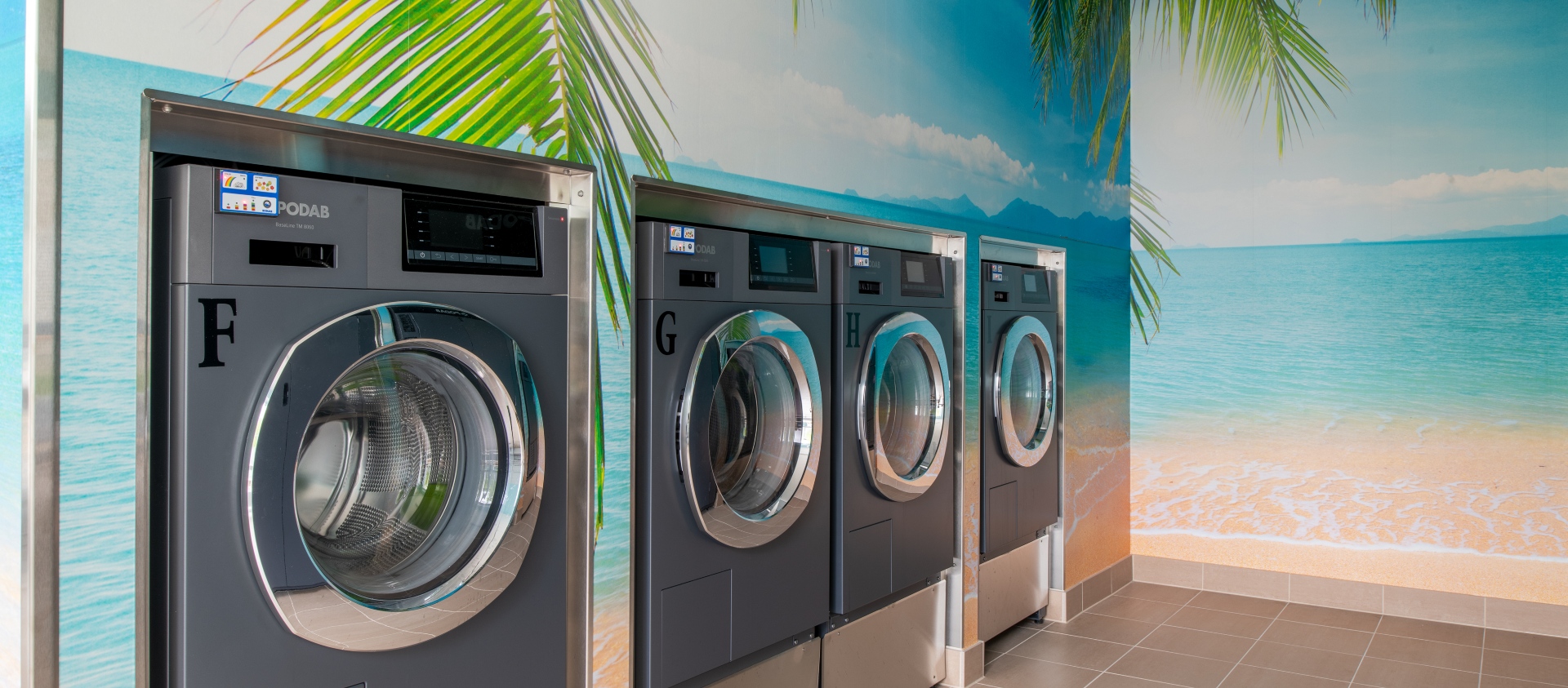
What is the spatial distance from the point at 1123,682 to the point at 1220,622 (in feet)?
3.60

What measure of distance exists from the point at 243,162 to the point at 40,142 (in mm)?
325

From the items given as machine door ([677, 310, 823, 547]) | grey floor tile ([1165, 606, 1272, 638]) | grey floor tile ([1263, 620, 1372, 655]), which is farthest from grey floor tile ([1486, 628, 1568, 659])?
machine door ([677, 310, 823, 547])

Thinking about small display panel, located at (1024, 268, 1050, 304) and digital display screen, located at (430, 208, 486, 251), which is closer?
digital display screen, located at (430, 208, 486, 251)

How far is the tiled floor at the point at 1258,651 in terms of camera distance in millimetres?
3504

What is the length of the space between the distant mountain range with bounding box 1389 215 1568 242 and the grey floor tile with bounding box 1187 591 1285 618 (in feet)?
6.23

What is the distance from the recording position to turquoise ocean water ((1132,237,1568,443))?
14.0 feet

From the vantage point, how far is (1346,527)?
460cm

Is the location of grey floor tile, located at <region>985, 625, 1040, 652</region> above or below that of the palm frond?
below

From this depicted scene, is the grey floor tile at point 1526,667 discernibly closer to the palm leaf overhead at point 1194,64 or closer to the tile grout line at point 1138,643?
the tile grout line at point 1138,643

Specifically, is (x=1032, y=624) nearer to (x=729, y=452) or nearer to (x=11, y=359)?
(x=729, y=452)

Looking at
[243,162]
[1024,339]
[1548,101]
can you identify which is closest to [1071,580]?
[1024,339]

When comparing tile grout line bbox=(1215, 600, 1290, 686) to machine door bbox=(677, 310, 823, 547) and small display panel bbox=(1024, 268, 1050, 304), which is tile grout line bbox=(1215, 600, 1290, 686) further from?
machine door bbox=(677, 310, 823, 547)

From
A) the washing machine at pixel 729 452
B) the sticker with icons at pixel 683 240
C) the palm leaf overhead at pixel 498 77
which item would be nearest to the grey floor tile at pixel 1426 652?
the washing machine at pixel 729 452

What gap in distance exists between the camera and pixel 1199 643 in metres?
3.94
